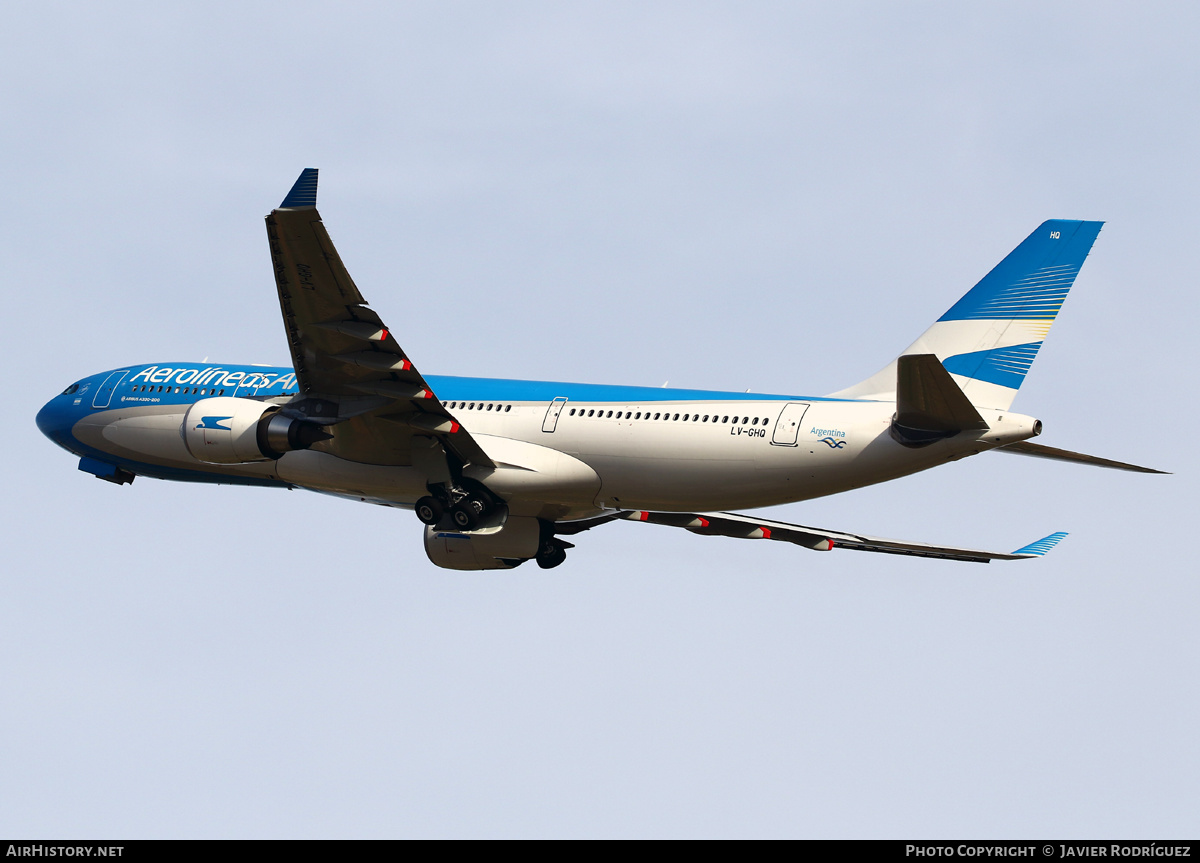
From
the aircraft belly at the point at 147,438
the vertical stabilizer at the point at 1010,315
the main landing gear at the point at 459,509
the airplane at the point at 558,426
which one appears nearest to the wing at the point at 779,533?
the airplane at the point at 558,426

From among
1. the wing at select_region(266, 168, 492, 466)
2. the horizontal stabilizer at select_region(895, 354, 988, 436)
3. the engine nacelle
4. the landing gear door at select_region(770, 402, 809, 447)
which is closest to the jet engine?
the wing at select_region(266, 168, 492, 466)

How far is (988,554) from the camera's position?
32469mm

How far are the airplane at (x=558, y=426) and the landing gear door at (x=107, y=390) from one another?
158 centimetres

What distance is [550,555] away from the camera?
33938mm

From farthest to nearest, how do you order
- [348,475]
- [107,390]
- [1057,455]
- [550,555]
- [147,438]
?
[107,390], [147,438], [550,555], [348,475], [1057,455]

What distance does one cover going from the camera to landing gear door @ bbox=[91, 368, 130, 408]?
35.1m

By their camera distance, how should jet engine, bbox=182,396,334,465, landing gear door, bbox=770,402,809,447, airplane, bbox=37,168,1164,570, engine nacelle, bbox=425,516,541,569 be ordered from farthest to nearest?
engine nacelle, bbox=425,516,541,569 < jet engine, bbox=182,396,334,465 < landing gear door, bbox=770,402,809,447 < airplane, bbox=37,168,1164,570

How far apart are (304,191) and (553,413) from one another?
7.67 metres

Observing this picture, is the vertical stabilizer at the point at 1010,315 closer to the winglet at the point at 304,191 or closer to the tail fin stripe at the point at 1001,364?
the tail fin stripe at the point at 1001,364

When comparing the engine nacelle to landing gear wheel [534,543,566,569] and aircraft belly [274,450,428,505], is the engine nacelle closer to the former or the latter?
landing gear wheel [534,543,566,569]

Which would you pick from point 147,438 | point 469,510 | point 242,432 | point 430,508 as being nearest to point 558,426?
point 469,510

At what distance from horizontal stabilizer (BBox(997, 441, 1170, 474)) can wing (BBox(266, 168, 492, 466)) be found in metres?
10.8

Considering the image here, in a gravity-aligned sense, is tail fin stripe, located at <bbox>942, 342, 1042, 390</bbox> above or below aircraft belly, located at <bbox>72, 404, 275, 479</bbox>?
below

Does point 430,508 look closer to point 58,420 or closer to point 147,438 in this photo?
point 147,438
